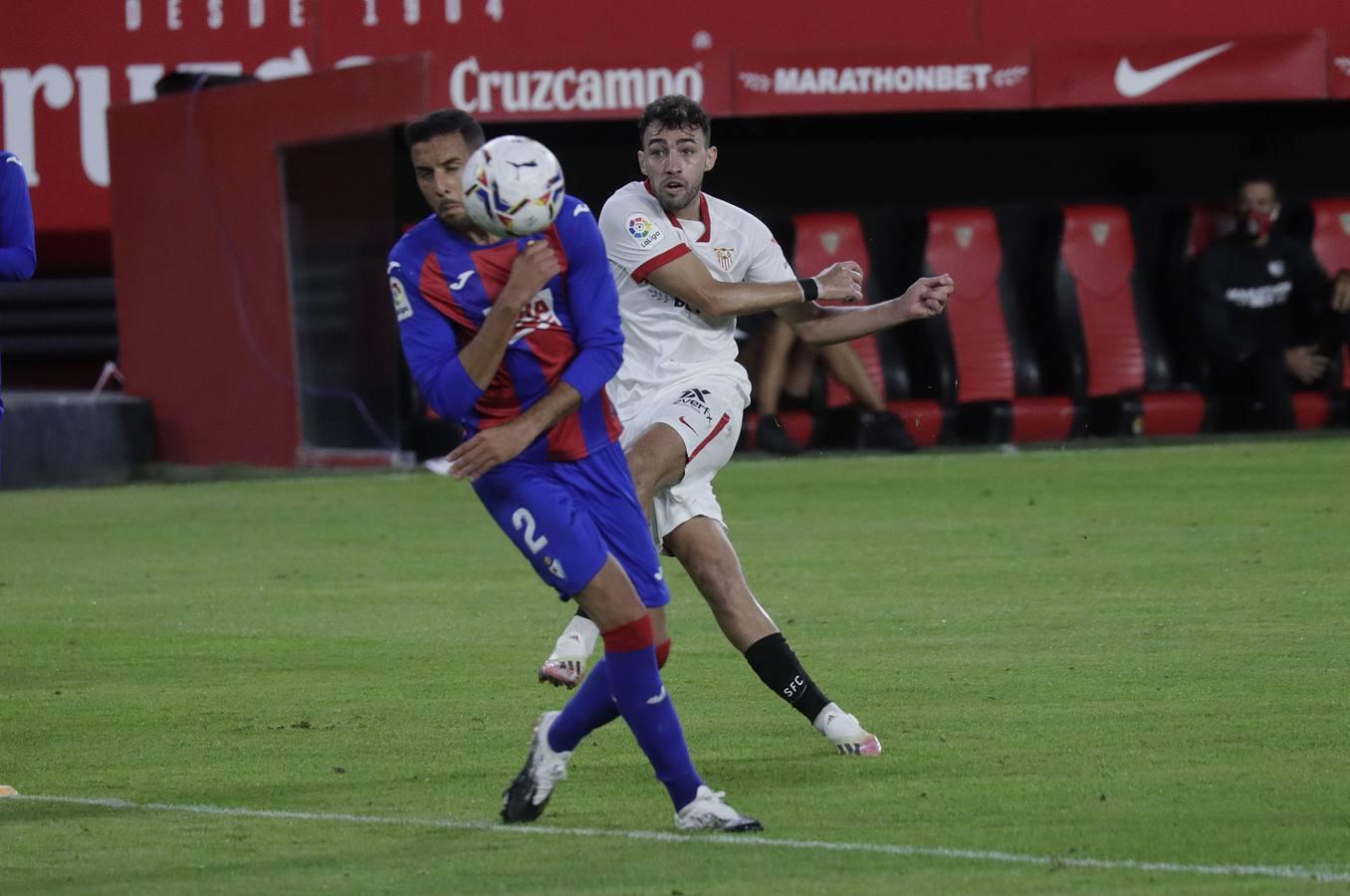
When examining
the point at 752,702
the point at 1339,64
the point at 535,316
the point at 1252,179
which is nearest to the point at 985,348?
the point at 1252,179

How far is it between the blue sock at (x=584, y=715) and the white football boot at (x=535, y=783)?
1.0 inches

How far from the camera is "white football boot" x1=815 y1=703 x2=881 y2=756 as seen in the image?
23.2 feet

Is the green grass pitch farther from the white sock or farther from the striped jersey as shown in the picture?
the striped jersey

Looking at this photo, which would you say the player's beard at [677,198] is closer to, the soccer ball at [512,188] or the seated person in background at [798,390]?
the soccer ball at [512,188]

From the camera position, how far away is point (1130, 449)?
18.1 m

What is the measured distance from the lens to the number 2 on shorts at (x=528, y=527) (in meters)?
5.93

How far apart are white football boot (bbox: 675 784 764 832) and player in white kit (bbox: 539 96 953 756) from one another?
117 centimetres

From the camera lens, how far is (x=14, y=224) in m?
8.09

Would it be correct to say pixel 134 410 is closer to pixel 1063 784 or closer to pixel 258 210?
pixel 258 210

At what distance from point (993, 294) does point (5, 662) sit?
11.3m

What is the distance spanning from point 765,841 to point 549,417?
3.75ft

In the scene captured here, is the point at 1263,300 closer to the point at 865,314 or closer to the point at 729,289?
the point at 865,314

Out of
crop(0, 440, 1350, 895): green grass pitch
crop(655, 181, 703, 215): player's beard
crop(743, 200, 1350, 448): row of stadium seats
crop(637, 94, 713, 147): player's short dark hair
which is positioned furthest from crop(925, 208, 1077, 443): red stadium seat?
crop(637, 94, 713, 147): player's short dark hair

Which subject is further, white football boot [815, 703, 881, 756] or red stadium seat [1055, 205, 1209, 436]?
red stadium seat [1055, 205, 1209, 436]
